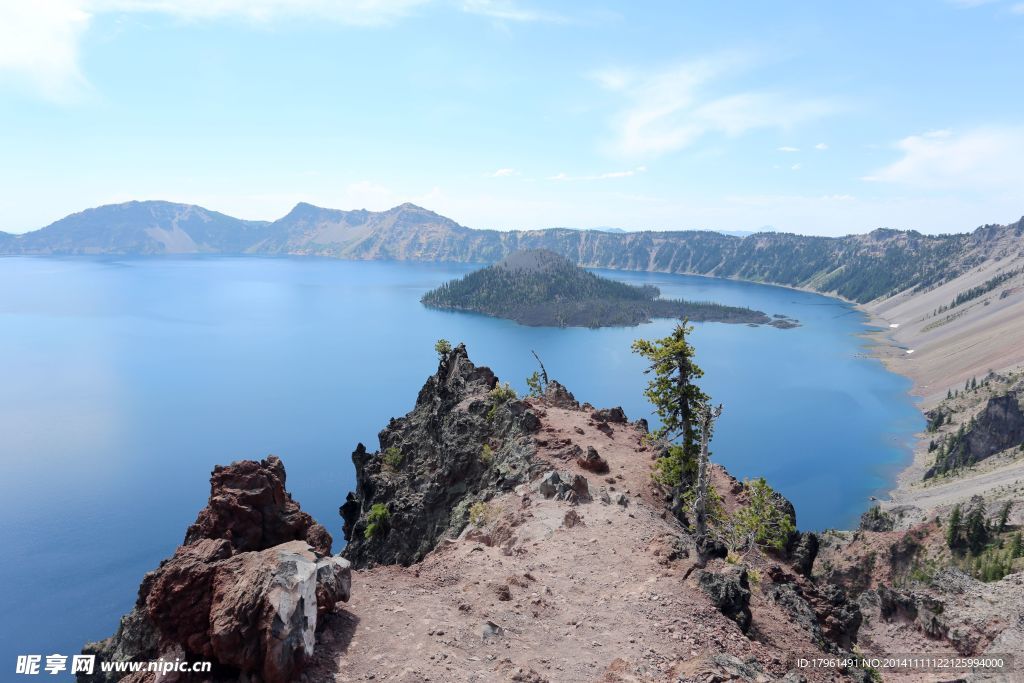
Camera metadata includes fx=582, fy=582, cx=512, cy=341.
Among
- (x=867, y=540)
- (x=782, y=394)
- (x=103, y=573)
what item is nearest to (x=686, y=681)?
(x=867, y=540)

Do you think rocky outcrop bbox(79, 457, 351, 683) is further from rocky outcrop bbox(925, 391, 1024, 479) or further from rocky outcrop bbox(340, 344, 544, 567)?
rocky outcrop bbox(925, 391, 1024, 479)

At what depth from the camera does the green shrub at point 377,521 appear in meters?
49.2

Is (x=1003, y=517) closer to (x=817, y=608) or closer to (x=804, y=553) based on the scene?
(x=804, y=553)

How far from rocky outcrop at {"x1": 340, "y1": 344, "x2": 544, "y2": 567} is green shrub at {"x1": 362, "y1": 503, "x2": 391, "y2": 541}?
0.08m

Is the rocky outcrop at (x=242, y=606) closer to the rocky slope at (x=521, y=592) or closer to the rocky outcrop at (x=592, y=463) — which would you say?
the rocky slope at (x=521, y=592)

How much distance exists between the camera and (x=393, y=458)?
188 feet

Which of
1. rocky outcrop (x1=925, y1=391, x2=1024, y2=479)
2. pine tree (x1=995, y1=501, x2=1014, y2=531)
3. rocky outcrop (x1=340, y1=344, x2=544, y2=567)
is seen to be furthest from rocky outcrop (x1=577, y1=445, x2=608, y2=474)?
rocky outcrop (x1=925, y1=391, x2=1024, y2=479)

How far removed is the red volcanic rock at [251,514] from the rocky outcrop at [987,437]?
133 metres

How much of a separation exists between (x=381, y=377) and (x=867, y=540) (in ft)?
445

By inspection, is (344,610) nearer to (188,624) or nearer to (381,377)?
(188,624)

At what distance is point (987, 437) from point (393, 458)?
Answer: 134m

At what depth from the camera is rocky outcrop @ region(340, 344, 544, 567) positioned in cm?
4256

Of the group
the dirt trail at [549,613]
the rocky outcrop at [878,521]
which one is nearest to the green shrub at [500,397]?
the dirt trail at [549,613]

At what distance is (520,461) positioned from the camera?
40.2 metres
